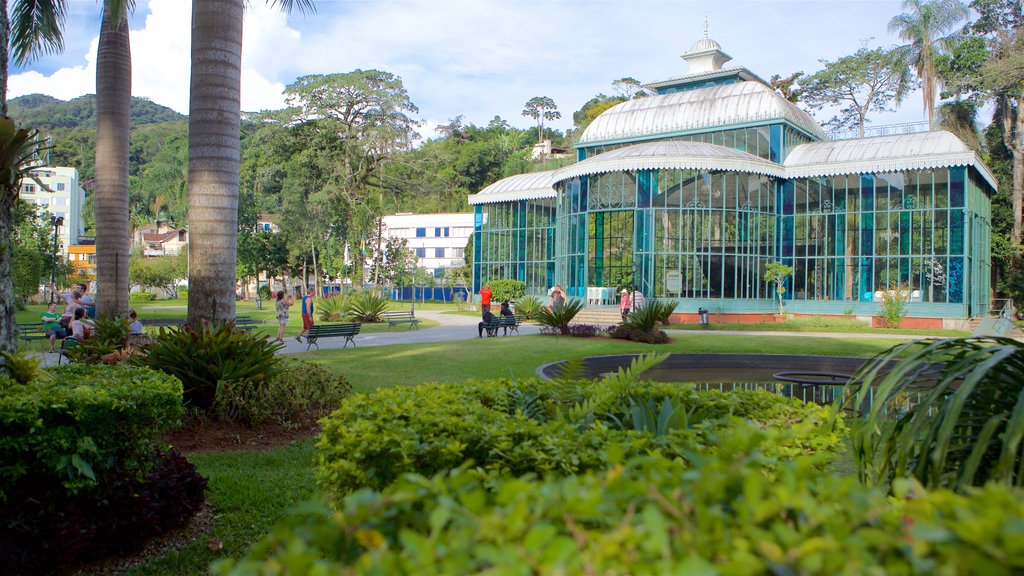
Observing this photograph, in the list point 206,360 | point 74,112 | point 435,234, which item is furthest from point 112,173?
point 74,112

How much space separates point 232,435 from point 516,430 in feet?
17.6

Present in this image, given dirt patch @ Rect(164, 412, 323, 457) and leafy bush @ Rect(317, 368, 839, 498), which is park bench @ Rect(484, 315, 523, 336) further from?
leafy bush @ Rect(317, 368, 839, 498)

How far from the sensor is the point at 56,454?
3918mm

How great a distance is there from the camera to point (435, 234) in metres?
68.7

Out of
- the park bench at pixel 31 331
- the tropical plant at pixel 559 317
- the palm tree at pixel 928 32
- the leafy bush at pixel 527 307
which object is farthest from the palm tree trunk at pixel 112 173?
the palm tree at pixel 928 32

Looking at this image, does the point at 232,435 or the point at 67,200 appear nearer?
the point at 232,435

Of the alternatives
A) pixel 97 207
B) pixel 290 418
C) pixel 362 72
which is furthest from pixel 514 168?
pixel 290 418

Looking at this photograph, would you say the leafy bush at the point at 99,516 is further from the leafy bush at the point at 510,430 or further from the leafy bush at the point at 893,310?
the leafy bush at the point at 893,310

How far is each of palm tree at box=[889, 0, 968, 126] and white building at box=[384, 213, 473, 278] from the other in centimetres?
3878

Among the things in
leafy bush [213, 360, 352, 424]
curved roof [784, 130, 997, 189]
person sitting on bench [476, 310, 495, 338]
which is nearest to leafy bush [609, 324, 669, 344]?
person sitting on bench [476, 310, 495, 338]

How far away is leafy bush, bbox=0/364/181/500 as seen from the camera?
3.79 metres

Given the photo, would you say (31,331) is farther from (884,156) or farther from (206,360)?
(884,156)

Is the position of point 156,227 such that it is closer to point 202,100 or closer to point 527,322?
point 527,322

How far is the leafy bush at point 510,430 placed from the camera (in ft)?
9.12
